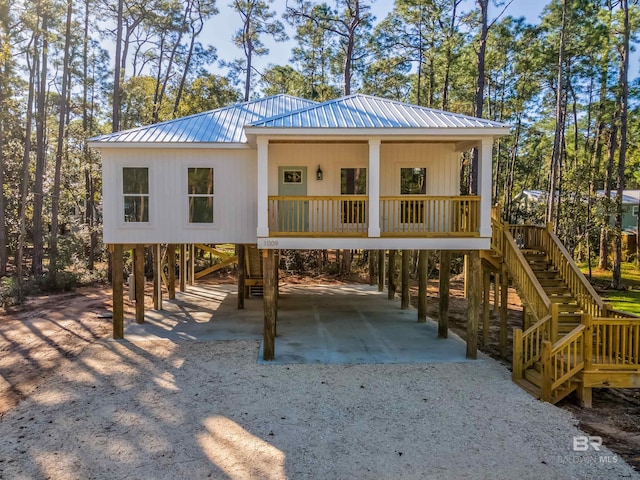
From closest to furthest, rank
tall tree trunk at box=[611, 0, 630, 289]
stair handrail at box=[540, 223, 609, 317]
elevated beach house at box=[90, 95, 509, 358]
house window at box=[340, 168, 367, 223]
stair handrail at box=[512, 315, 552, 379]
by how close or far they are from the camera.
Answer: stair handrail at box=[512, 315, 552, 379] → stair handrail at box=[540, 223, 609, 317] → elevated beach house at box=[90, 95, 509, 358] → house window at box=[340, 168, 367, 223] → tall tree trunk at box=[611, 0, 630, 289]

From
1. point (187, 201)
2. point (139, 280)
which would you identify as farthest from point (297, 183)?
point (139, 280)

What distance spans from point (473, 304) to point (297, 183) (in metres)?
5.43

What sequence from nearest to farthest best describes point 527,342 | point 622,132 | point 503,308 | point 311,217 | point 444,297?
point 527,342
point 503,308
point 311,217
point 444,297
point 622,132

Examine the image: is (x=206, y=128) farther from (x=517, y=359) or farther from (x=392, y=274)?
(x=517, y=359)

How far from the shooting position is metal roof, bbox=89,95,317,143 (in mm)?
10867

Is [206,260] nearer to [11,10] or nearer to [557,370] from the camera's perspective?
Answer: [11,10]

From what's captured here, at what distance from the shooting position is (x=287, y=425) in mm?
6781

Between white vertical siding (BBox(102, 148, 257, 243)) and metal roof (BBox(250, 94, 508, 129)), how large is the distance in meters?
1.69

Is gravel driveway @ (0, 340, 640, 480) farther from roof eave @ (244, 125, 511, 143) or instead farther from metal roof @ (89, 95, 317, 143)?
metal roof @ (89, 95, 317, 143)

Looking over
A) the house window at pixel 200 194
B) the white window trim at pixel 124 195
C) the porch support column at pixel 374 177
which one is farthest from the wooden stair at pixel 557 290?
the white window trim at pixel 124 195

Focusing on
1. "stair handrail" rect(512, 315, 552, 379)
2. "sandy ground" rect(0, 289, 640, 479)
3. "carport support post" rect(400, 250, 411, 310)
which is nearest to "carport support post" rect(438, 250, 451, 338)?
"sandy ground" rect(0, 289, 640, 479)

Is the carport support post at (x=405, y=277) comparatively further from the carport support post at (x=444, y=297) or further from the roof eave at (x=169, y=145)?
the roof eave at (x=169, y=145)

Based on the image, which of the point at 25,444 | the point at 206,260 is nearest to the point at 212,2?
the point at 206,260

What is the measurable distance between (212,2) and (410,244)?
23413 millimetres
